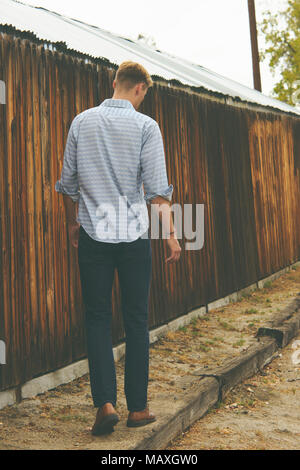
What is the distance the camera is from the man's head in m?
3.71

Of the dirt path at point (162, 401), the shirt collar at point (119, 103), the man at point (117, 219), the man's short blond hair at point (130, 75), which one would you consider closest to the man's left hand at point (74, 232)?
the man at point (117, 219)

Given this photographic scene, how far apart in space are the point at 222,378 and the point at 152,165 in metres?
2.06

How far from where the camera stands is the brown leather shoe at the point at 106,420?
3.59 meters

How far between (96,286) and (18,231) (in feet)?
3.16

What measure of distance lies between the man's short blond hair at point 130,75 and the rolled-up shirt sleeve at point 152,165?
0.92 feet

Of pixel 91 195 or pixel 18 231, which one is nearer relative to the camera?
pixel 91 195

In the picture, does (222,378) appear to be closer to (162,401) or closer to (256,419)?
(256,419)

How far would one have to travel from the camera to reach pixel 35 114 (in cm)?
462

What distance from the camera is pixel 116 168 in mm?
3627

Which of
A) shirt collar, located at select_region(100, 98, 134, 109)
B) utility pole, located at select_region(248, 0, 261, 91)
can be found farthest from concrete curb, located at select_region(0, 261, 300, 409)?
utility pole, located at select_region(248, 0, 261, 91)

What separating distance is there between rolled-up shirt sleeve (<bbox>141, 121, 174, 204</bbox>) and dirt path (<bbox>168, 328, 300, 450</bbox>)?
1.52 m
